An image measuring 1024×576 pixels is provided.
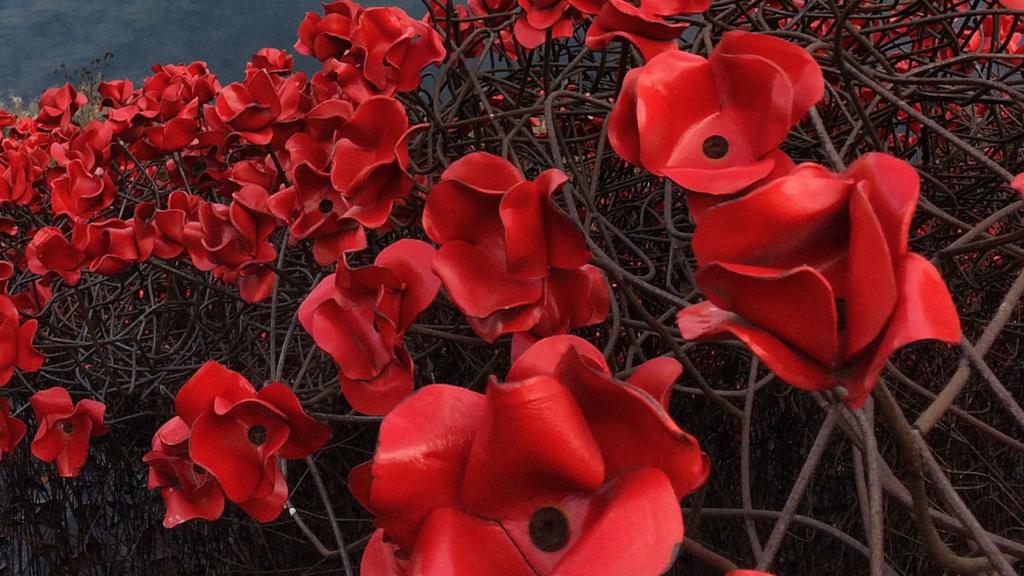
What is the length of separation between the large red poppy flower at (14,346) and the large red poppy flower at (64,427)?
0.15 feet

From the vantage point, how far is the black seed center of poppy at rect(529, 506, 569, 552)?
9.4 inches

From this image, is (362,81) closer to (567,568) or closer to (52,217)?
(567,568)

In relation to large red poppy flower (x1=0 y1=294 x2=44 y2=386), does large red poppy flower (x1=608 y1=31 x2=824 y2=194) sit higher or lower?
higher

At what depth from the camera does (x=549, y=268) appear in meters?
0.36

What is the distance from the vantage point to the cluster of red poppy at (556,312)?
21cm

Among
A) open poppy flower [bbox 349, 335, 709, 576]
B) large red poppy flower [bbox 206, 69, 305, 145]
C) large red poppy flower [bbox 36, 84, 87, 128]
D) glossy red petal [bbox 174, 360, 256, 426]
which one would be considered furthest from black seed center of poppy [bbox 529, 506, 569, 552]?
large red poppy flower [bbox 36, 84, 87, 128]

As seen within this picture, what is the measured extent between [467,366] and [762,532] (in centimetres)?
46

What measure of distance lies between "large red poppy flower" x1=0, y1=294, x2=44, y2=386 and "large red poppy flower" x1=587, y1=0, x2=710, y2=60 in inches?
22.9

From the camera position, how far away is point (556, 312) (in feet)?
1.23

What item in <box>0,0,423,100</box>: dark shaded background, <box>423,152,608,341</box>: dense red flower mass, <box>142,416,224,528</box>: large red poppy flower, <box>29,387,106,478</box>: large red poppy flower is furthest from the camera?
<box>0,0,423,100</box>: dark shaded background

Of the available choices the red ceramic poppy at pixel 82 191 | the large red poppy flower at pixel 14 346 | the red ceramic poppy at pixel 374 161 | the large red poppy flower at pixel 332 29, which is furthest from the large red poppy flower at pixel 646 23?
the red ceramic poppy at pixel 82 191

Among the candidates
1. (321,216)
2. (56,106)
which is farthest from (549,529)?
(56,106)

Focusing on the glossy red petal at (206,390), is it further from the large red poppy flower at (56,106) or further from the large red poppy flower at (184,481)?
the large red poppy flower at (56,106)

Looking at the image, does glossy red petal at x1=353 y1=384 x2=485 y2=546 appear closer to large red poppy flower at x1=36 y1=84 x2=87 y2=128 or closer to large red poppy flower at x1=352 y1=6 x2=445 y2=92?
large red poppy flower at x1=352 y1=6 x2=445 y2=92
